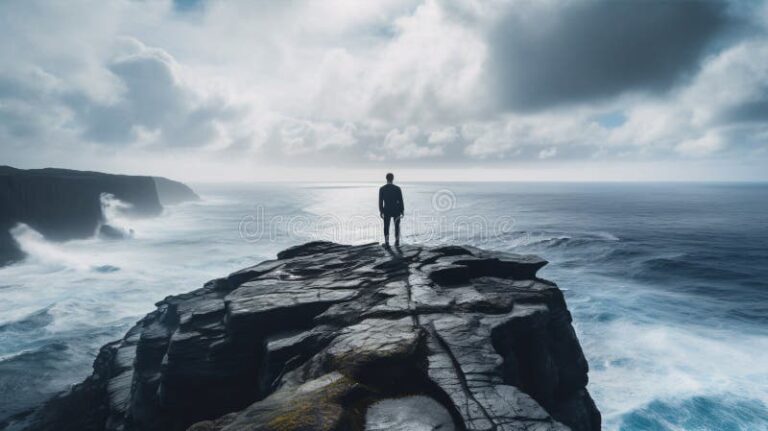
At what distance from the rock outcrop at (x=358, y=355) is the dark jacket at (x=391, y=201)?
5.81ft

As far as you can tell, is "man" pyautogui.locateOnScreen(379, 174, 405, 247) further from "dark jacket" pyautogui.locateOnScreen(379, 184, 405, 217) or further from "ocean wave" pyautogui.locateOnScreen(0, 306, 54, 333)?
"ocean wave" pyautogui.locateOnScreen(0, 306, 54, 333)

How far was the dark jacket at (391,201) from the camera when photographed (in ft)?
51.5

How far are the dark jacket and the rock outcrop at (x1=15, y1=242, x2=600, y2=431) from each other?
1.77 m

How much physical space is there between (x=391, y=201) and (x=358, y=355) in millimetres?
9058

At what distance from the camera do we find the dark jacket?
15695 millimetres

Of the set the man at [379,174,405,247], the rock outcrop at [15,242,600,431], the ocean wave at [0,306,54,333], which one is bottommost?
the ocean wave at [0,306,54,333]

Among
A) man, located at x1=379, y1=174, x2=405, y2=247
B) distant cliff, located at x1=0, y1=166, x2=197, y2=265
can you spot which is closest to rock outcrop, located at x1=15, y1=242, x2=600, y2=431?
man, located at x1=379, y1=174, x2=405, y2=247

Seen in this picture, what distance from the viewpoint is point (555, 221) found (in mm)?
78625

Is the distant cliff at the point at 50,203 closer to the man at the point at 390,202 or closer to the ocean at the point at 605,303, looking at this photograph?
the ocean at the point at 605,303

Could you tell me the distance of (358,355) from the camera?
7.58 metres

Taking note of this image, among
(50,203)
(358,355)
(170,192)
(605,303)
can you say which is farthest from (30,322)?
(170,192)

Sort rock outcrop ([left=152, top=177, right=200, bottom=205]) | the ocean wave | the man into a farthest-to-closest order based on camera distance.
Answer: rock outcrop ([left=152, top=177, right=200, bottom=205]) → the ocean wave → the man

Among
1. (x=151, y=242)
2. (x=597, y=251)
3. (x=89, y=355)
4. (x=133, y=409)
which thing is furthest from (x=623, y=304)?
(x=151, y=242)

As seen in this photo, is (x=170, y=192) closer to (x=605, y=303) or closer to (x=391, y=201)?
(x=391, y=201)
